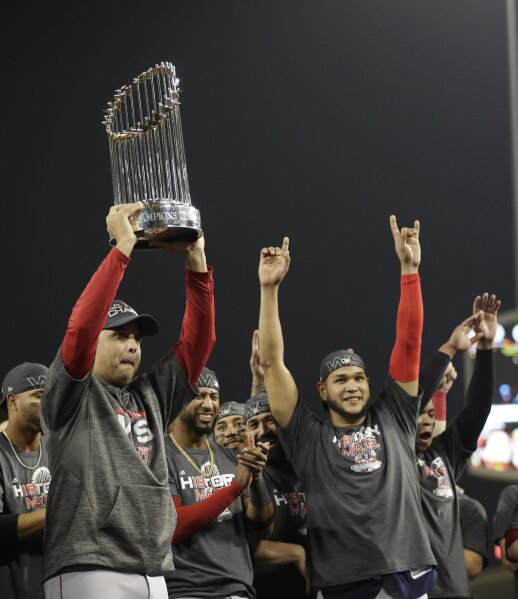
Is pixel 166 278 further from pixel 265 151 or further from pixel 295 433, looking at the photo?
pixel 295 433

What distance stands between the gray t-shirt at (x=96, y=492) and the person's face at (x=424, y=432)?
1.39 m

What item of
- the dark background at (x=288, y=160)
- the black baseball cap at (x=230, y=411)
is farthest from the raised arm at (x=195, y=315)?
the dark background at (x=288, y=160)

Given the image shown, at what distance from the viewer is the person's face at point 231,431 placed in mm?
3344

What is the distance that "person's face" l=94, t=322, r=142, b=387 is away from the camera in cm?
218

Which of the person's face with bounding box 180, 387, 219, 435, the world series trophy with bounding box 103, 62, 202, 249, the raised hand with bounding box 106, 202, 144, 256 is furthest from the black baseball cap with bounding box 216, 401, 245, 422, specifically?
the raised hand with bounding box 106, 202, 144, 256

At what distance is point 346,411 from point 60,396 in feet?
3.79

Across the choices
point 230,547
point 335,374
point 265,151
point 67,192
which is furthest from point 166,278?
point 230,547

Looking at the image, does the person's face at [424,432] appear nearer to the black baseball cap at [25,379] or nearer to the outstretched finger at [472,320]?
the outstretched finger at [472,320]

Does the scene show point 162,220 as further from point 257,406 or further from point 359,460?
point 257,406

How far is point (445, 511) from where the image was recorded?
3111 mm

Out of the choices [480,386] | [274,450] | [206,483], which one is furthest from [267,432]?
[480,386]

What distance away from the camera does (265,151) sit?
16.0 ft

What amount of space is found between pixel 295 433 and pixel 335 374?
235mm

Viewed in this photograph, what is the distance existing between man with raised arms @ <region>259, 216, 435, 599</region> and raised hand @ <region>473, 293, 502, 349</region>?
0.43 m
